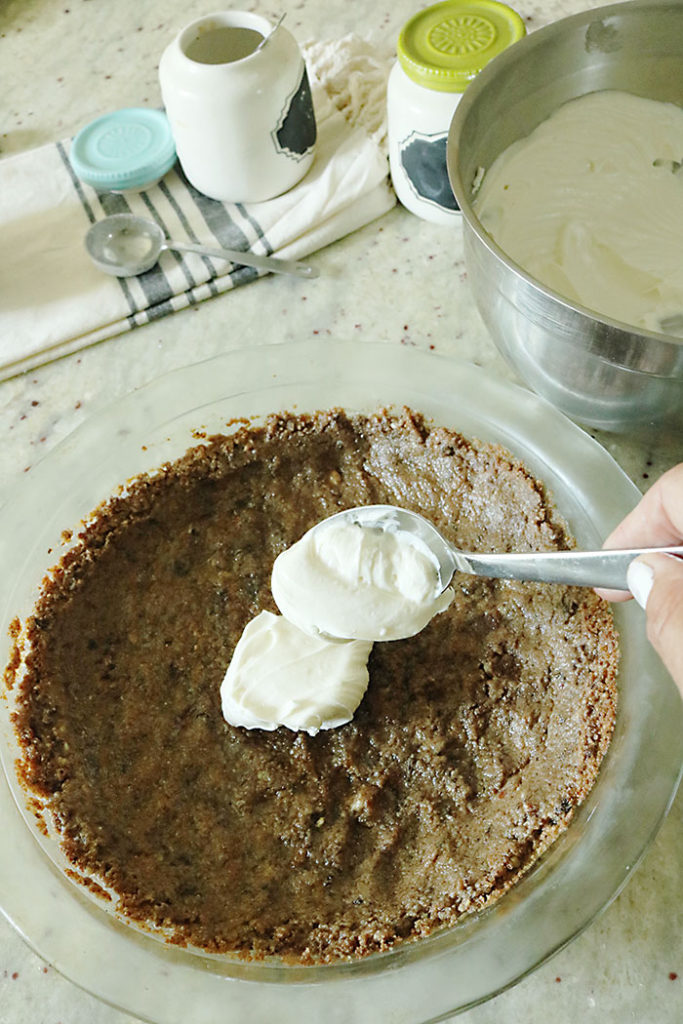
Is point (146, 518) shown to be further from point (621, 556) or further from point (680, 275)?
point (680, 275)

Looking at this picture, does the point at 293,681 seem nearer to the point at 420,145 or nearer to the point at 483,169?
the point at 483,169

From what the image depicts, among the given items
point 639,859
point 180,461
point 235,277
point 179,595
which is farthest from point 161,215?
point 639,859

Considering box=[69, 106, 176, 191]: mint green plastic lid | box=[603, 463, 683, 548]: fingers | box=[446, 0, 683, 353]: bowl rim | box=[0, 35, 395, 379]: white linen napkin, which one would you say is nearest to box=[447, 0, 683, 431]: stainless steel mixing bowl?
box=[446, 0, 683, 353]: bowl rim

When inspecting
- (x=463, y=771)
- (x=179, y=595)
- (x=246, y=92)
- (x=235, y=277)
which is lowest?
(x=463, y=771)

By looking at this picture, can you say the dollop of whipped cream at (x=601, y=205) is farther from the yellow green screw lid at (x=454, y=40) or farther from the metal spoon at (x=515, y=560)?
the metal spoon at (x=515, y=560)

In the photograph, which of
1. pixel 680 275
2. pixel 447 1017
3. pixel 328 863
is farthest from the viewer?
pixel 680 275

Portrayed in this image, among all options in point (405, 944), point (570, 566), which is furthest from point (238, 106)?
point (405, 944)

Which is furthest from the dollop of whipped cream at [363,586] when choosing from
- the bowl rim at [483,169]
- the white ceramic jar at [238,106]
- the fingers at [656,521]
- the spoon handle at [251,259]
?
the white ceramic jar at [238,106]

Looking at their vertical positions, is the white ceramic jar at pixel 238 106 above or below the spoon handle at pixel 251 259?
above
